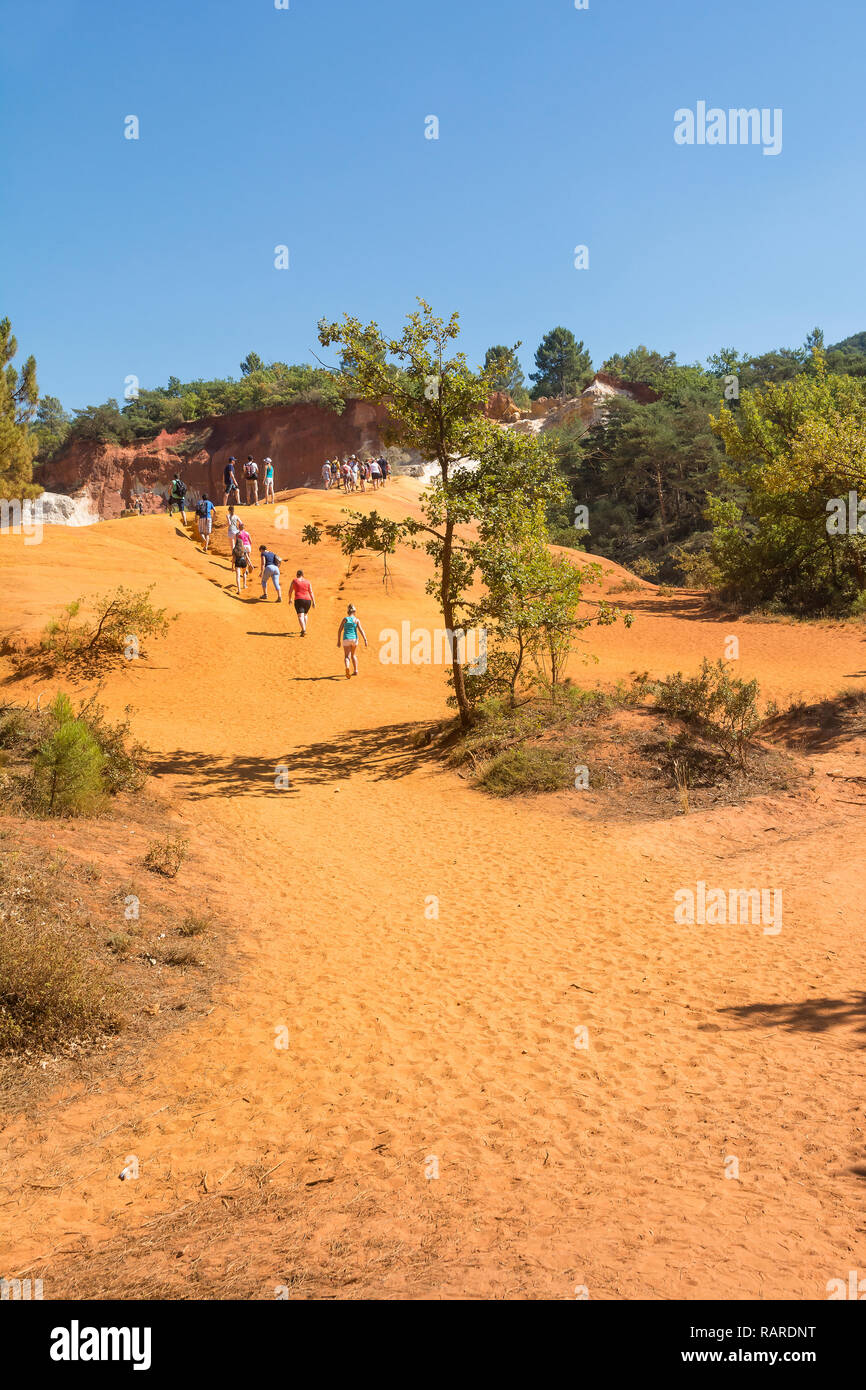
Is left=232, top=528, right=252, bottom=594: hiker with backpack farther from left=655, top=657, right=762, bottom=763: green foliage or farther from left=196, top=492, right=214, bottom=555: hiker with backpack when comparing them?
left=655, top=657, right=762, bottom=763: green foliage

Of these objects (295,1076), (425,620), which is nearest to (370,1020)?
(295,1076)

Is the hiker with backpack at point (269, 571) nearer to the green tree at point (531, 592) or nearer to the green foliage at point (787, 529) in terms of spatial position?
the green tree at point (531, 592)

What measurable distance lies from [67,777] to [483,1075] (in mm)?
6628

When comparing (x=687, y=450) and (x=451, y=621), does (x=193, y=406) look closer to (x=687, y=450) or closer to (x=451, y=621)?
(x=687, y=450)

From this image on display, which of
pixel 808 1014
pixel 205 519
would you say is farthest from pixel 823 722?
pixel 205 519

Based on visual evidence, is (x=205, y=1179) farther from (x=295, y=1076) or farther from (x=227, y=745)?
(x=227, y=745)

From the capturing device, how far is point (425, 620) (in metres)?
24.1

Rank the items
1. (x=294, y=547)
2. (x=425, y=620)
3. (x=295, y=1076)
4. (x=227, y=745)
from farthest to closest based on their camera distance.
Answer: (x=294, y=547), (x=425, y=620), (x=227, y=745), (x=295, y=1076)

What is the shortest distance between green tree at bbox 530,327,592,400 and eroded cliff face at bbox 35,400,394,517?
3369cm

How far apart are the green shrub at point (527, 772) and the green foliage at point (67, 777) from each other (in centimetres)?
599

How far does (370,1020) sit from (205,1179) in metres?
2.30

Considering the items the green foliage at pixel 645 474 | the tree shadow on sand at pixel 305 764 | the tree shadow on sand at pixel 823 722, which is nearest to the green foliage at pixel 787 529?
the tree shadow on sand at pixel 823 722

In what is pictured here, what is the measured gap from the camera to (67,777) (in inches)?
409

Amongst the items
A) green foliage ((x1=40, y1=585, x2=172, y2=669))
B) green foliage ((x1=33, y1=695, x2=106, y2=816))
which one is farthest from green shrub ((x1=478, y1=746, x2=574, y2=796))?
green foliage ((x1=40, y1=585, x2=172, y2=669))
